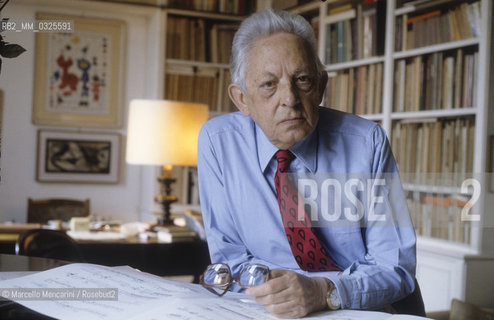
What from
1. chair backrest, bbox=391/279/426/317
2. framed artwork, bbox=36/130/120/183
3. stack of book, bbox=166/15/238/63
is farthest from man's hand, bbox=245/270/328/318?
framed artwork, bbox=36/130/120/183

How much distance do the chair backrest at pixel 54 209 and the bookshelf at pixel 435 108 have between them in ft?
6.03

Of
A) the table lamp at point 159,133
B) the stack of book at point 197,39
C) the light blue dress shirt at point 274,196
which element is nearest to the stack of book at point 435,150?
the table lamp at point 159,133

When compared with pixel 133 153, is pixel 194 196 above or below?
below

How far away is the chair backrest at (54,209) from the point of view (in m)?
3.44

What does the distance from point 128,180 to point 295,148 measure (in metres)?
3.02

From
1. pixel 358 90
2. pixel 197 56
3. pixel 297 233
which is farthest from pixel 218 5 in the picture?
pixel 297 233

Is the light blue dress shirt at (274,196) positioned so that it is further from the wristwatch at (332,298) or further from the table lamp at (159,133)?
the table lamp at (159,133)

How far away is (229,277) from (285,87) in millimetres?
425

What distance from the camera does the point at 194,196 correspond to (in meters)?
3.93

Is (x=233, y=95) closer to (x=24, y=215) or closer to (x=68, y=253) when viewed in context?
(x=68, y=253)

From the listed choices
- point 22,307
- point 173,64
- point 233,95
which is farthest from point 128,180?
point 22,307

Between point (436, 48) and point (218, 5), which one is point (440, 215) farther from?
point (218, 5)

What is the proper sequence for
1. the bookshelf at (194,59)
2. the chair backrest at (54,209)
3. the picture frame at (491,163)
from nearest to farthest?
the picture frame at (491,163), the chair backrest at (54,209), the bookshelf at (194,59)

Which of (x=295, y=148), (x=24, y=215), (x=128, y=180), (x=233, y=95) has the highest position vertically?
(x=233, y=95)
